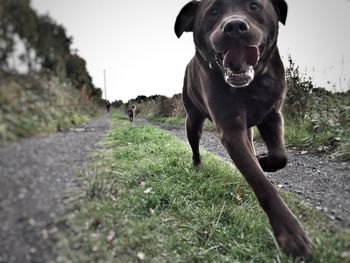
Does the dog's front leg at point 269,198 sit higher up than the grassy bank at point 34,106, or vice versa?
the grassy bank at point 34,106

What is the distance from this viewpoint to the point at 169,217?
267cm

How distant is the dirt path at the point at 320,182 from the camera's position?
84.0 inches

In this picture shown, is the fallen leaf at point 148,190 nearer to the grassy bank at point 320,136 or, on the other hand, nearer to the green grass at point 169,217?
the green grass at point 169,217

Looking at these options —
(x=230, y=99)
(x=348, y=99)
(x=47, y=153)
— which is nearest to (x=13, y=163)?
(x=47, y=153)

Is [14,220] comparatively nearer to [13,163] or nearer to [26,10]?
[13,163]

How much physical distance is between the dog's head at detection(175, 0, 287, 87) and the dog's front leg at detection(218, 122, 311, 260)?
400 mm

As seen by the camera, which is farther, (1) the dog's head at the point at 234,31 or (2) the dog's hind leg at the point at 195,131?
(2) the dog's hind leg at the point at 195,131

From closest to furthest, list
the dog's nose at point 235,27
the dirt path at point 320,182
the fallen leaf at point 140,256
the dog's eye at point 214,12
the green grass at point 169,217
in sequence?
the green grass at point 169,217, the fallen leaf at point 140,256, the dirt path at point 320,182, the dog's nose at point 235,27, the dog's eye at point 214,12

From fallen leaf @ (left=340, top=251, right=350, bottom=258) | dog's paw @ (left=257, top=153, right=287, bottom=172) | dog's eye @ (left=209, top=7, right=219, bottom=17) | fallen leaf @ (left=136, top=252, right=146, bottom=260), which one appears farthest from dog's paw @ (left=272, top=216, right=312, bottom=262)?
dog's eye @ (left=209, top=7, right=219, bottom=17)

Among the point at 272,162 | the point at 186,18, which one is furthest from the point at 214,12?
the point at 272,162

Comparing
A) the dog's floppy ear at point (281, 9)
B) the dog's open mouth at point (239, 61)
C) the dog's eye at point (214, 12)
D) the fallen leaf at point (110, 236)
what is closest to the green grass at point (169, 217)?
the fallen leaf at point (110, 236)

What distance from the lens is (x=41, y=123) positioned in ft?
2.56

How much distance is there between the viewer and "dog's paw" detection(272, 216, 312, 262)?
1.94 m

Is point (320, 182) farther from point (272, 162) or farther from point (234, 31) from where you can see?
point (234, 31)
